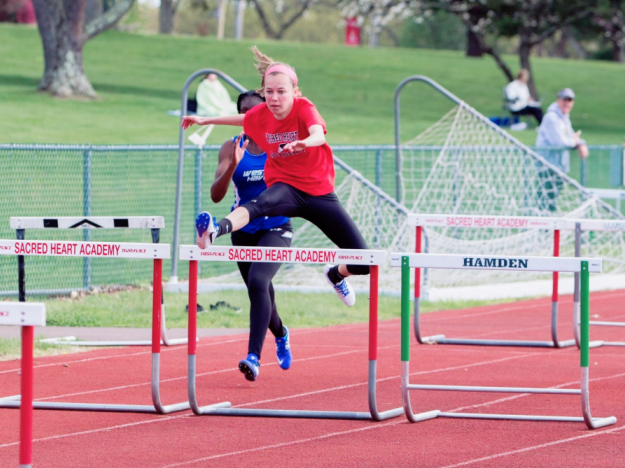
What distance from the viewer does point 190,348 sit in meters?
6.54

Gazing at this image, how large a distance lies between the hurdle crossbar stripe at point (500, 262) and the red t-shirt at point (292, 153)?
3.28 feet

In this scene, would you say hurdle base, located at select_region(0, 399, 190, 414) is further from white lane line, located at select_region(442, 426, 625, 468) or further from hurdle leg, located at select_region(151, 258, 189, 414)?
white lane line, located at select_region(442, 426, 625, 468)

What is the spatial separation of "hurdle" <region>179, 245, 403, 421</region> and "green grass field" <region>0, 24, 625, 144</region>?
15.2m

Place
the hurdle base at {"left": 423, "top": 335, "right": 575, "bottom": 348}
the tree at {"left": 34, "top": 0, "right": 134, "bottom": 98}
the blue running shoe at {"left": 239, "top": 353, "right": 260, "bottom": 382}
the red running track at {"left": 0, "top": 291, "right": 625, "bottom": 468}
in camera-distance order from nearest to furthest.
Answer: the red running track at {"left": 0, "top": 291, "right": 625, "bottom": 468}, the blue running shoe at {"left": 239, "top": 353, "right": 260, "bottom": 382}, the hurdle base at {"left": 423, "top": 335, "right": 575, "bottom": 348}, the tree at {"left": 34, "top": 0, "right": 134, "bottom": 98}

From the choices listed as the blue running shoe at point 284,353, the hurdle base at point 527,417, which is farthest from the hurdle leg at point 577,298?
the blue running shoe at point 284,353

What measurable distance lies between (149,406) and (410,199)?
37.7ft

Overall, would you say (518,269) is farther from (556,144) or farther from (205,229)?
(556,144)

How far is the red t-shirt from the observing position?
6.97 metres

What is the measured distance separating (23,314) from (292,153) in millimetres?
3021

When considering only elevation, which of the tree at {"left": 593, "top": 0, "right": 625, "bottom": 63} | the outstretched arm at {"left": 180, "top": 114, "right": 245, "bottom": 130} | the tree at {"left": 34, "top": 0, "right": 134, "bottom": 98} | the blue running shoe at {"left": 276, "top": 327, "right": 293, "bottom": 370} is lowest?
the blue running shoe at {"left": 276, "top": 327, "right": 293, "bottom": 370}

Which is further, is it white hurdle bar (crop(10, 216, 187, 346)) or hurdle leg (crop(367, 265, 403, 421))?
white hurdle bar (crop(10, 216, 187, 346))

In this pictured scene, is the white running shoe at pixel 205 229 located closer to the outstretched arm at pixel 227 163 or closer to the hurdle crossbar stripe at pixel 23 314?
the outstretched arm at pixel 227 163

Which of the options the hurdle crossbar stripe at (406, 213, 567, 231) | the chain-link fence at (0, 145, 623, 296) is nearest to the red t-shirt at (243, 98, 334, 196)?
the hurdle crossbar stripe at (406, 213, 567, 231)

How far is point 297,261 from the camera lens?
6270 millimetres
